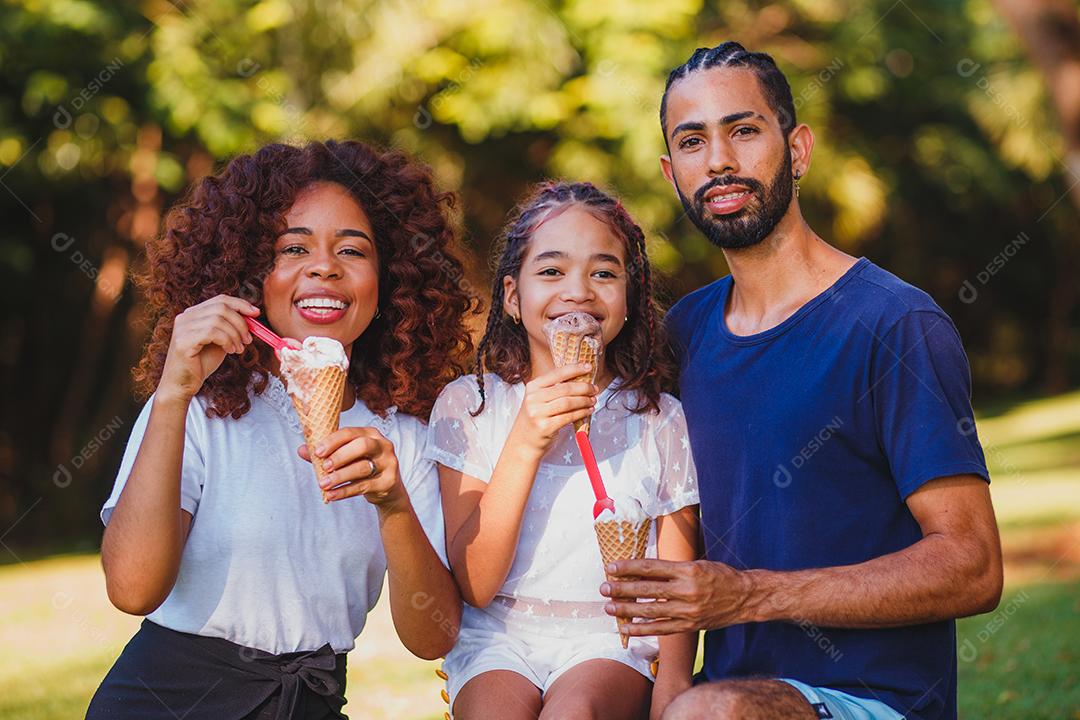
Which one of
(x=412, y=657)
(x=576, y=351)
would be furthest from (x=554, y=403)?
(x=412, y=657)

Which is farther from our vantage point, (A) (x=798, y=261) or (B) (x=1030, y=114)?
(B) (x=1030, y=114)

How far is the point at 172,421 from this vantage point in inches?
116

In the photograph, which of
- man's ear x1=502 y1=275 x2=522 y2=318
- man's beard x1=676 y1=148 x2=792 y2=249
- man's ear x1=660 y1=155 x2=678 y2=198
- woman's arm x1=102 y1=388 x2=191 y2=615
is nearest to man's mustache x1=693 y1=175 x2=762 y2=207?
man's beard x1=676 y1=148 x2=792 y2=249

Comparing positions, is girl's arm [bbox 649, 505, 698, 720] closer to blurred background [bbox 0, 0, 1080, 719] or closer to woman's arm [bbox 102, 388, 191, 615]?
woman's arm [bbox 102, 388, 191, 615]

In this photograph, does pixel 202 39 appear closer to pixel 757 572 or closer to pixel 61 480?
pixel 61 480

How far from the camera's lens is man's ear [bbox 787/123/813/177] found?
3641 millimetres

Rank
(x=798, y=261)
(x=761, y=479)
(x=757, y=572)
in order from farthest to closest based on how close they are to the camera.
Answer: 1. (x=798, y=261)
2. (x=761, y=479)
3. (x=757, y=572)

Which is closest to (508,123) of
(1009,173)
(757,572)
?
(757,572)

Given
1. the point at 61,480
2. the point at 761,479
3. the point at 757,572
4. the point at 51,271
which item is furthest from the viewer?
the point at 51,271

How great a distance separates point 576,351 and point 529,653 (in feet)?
2.86

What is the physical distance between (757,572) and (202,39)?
10825mm

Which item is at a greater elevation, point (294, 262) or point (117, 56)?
point (117, 56)

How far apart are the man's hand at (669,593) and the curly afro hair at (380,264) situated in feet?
3.71

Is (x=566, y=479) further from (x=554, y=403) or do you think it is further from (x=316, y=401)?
(x=316, y=401)
